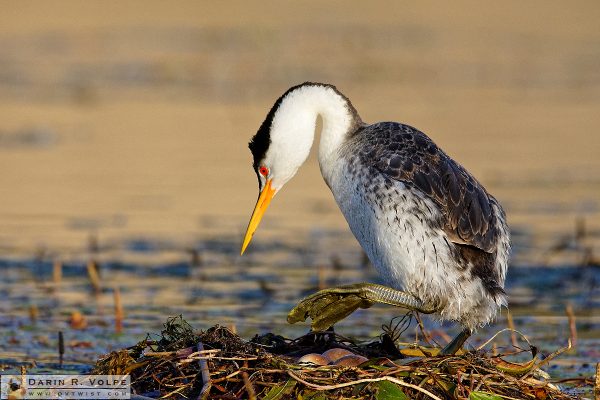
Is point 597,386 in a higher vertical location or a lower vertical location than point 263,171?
lower

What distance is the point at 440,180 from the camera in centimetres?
738

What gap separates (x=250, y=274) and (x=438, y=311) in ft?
11.0

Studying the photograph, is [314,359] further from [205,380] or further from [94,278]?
[94,278]

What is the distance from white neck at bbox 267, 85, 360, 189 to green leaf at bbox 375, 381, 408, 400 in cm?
188

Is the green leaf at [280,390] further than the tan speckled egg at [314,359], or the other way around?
the tan speckled egg at [314,359]

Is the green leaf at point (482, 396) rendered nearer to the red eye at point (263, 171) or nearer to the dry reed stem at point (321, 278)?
the red eye at point (263, 171)

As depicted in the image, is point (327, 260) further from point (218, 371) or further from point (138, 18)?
point (138, 18)

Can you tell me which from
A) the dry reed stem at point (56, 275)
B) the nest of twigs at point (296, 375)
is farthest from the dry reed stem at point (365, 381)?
the dry reed stem at point (56, 275)

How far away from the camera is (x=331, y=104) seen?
26.2 feet

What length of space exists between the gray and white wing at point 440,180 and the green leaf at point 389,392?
1125mm

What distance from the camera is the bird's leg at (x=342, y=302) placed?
7406 millimetres

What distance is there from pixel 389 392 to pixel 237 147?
8.98m

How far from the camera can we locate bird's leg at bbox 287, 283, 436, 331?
7.41m

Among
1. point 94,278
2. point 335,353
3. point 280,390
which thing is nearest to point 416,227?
point 335,353
